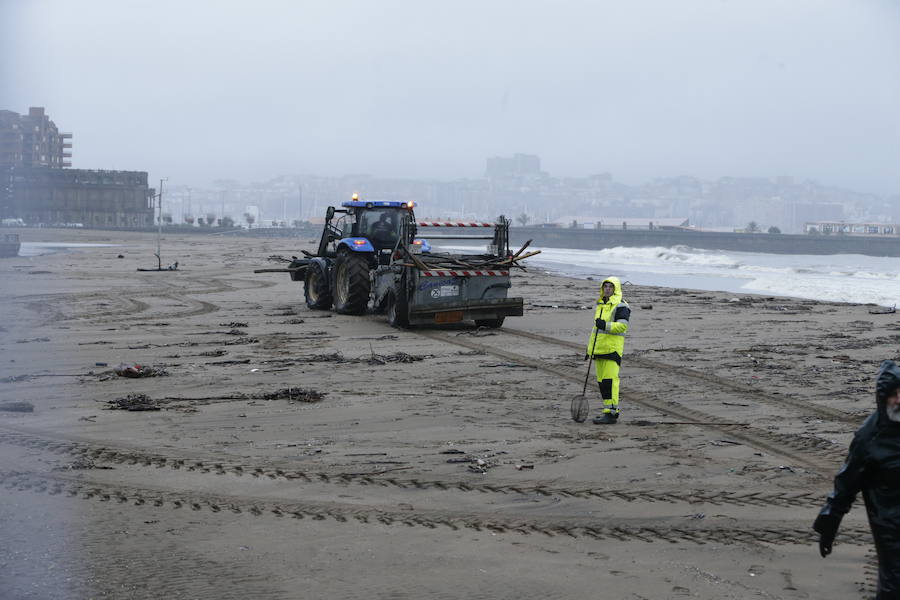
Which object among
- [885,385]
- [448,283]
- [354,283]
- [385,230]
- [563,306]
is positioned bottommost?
[563,306]

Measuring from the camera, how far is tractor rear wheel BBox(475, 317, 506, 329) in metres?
17.0

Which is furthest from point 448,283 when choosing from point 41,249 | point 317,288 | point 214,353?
point 41,249

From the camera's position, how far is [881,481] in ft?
13.9

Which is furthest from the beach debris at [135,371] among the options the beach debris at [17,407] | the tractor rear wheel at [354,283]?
the tractor rear wheel at [354,283]

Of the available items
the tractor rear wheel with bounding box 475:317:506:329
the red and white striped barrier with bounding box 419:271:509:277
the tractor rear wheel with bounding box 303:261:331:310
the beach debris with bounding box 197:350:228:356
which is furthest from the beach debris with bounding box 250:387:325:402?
the tractor rear wheel with bounding box 303:261:331:310

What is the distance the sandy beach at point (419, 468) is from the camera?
531cm

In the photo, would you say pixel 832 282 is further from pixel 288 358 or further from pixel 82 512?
pixel 82 512

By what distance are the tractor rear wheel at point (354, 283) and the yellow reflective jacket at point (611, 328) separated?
30.7ft

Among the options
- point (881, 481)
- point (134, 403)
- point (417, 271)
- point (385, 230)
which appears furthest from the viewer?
point (385, 230)

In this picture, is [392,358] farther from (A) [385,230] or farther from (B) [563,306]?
(B) [563,306]

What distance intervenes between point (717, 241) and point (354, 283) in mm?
92192

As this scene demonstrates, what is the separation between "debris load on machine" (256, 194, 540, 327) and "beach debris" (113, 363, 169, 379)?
5282 mm

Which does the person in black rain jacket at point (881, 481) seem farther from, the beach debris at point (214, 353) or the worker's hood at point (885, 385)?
the beach debris at point (214, 353)

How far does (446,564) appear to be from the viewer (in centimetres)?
545
